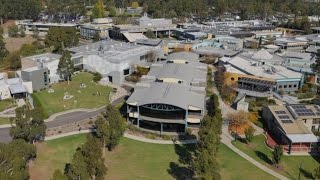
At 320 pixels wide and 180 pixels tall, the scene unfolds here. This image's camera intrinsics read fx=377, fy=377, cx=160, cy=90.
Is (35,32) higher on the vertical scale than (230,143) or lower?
higher

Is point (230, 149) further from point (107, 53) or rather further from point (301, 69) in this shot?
point (107, 53)

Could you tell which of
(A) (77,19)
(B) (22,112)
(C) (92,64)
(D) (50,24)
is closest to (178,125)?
(B) (22,112)

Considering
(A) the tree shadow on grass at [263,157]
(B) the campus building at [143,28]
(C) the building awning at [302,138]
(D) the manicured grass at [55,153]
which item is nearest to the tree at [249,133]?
(A) the tree shadow on grass at [263,157]

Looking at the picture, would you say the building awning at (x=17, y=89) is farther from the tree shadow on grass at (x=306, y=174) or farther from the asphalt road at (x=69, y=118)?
the tree shadow on grass at (x=306, y=174)

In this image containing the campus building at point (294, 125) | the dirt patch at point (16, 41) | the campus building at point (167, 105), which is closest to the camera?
the campus building at point (294, 125)

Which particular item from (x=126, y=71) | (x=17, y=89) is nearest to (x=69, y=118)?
(x=17, y=89)

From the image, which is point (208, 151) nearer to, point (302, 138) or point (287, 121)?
point (302, 138)
